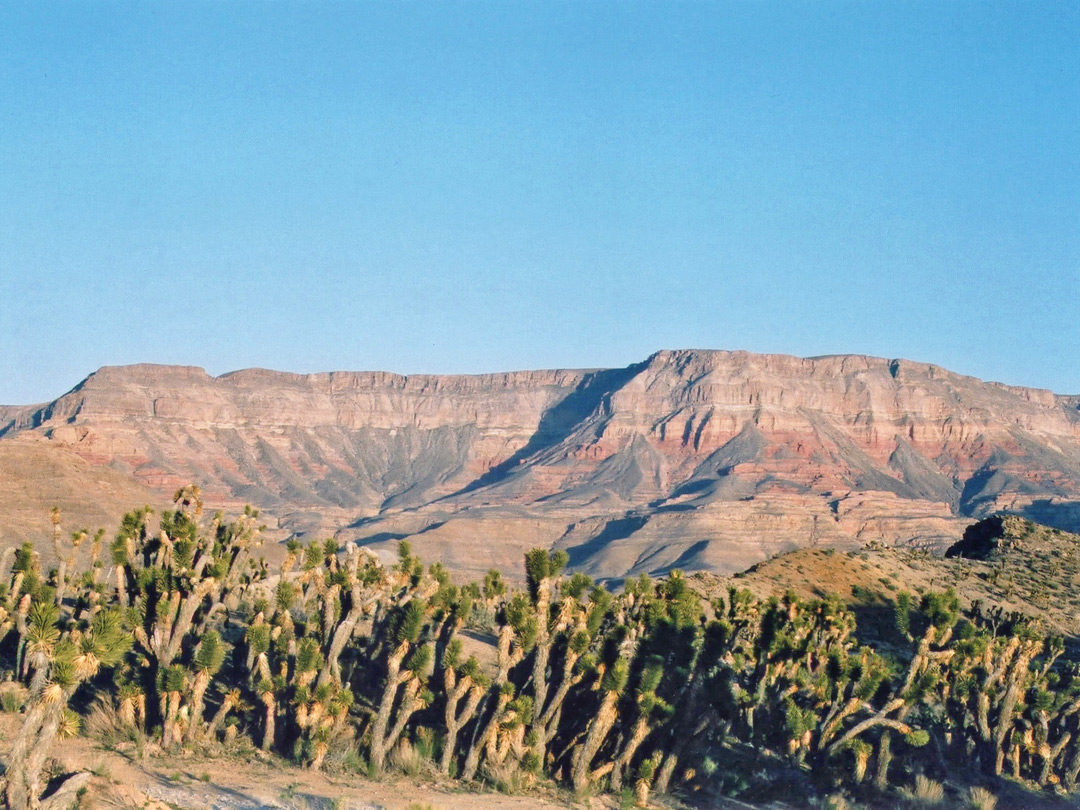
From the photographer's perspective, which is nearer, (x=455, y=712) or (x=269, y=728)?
(x=455, y=712)

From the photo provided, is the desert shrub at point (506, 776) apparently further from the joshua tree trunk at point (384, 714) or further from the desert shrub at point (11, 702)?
the desert shrub at point (11, 702)

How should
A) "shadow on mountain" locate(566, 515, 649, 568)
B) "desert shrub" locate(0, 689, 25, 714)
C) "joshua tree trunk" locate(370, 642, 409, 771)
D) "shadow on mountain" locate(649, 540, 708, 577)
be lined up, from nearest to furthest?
"joshua tree trunk" locate(370, 642, 409, 771) → "desert shrub" locate(0, 689, 25, 714) → "shadow on mountain" locate(649, 540, 708, 577) → "shadow on mountain" locate(566, 515, 649, 568)

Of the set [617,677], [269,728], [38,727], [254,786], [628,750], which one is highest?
[617,677]

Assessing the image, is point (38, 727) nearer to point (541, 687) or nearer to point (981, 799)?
point (541, 687)

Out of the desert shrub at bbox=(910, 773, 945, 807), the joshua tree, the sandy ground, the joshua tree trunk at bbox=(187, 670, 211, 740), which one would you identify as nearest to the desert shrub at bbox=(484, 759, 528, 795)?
the sandy ground

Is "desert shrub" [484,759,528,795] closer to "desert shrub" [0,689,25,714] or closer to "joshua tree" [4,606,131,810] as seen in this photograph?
"joshua tree" [4,606,131,810]

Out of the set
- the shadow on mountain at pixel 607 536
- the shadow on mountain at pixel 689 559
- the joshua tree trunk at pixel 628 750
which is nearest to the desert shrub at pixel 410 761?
the joshua tree trunk at pixel 628 750

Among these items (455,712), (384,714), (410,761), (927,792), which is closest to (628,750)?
(455,712)

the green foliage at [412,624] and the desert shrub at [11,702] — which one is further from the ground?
the green foliage at [412,624]

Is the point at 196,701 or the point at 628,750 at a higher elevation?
the point at 196,701

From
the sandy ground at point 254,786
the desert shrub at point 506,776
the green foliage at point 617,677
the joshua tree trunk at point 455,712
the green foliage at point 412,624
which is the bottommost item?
the sandy ground at point 254,786

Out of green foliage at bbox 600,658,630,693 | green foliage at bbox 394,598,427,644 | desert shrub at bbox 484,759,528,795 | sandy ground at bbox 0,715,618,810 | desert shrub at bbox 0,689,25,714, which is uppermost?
green foliage at bbox 394,598,427,644

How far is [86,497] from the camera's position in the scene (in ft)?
233

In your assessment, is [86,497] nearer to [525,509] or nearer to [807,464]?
[525,509]
